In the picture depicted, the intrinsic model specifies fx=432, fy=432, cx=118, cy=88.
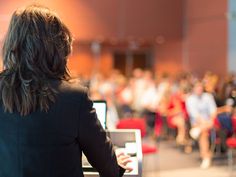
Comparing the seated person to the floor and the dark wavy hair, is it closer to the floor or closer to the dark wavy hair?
the floor

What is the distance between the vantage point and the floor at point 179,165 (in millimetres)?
6547

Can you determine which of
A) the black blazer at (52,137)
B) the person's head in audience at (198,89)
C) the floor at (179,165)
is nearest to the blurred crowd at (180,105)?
the person's head in audience at (198,89)

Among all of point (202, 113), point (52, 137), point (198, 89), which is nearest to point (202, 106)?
point (202, 113)

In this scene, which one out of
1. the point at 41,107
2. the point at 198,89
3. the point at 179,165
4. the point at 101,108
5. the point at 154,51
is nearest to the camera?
the point at 41,107

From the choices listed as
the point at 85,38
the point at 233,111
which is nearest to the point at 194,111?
the point at 233,111

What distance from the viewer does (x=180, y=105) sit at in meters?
8.47

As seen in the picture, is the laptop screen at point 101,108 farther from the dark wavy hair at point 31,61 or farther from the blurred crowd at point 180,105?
the blurred crowd at point 180,105

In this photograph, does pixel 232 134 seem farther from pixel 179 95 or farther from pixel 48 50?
pixel 48 50

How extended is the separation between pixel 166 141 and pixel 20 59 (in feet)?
26.6

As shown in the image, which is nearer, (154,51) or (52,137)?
(52,137)

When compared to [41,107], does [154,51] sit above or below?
above

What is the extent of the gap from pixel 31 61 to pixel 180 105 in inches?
276

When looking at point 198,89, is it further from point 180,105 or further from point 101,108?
point 101,108

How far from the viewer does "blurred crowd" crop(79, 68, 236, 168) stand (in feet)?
23.6
